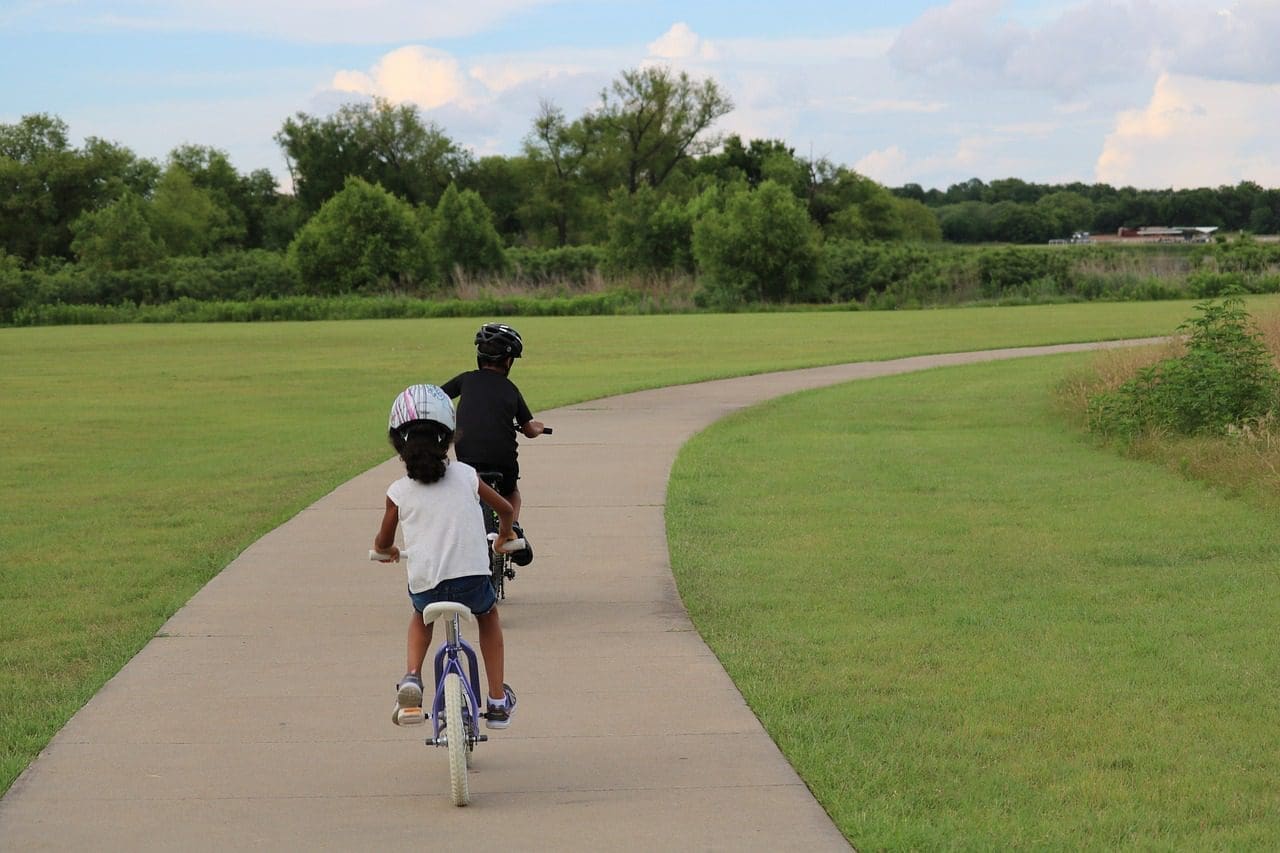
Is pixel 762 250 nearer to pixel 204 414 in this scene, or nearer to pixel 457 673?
pixel 204 414

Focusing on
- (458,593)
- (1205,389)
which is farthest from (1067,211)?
(458,593)

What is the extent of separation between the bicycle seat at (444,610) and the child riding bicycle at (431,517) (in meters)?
0.09

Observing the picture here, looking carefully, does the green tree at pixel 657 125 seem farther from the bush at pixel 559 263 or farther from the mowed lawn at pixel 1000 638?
the mowed lawn at pixel 1000 638

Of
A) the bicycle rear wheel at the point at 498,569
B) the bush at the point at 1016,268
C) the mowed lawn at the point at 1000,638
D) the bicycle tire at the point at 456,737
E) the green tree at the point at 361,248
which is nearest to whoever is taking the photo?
the bicycle tire at the point at 456,737

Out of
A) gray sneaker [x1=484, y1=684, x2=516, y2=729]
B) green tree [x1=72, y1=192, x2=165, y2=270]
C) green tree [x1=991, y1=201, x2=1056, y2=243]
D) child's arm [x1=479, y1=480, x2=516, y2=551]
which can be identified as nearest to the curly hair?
child's arm [x1=479, y1=480, x2=516, y2=551]

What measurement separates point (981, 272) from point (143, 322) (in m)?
33.0

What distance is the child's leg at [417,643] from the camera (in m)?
5.90

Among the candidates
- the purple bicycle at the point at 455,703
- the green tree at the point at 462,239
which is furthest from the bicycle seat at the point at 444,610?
the green tree at the point at 462,239

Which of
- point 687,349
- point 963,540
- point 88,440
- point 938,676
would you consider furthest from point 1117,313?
point 938,676

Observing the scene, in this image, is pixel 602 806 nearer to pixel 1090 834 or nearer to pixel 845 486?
pixel 1090 834

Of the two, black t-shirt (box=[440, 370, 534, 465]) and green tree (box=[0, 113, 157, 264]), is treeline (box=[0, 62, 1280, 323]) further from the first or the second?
black t-shirt (box=[440, 370, 534, 465])

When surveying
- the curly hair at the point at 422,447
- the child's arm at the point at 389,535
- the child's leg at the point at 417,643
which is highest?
the curly hair at the point at 422,447

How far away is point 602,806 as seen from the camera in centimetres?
559

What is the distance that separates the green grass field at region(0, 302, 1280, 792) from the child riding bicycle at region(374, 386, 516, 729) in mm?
1754
